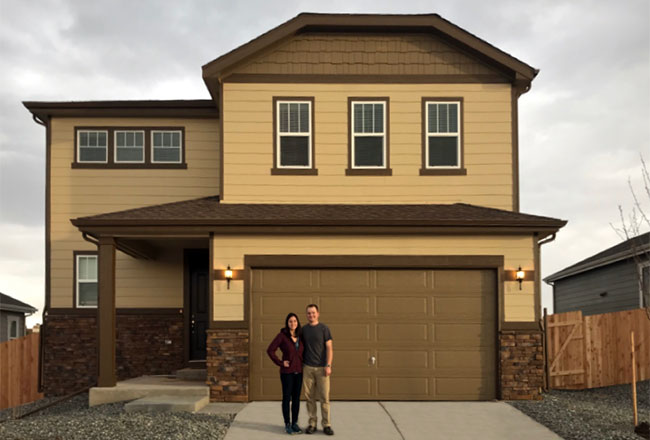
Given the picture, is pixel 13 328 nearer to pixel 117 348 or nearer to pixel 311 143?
pixel 117 348

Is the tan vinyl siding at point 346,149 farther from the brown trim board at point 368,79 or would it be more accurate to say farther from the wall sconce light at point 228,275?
the wall sconce light at point 228,275

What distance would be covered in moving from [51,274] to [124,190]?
2.59 m

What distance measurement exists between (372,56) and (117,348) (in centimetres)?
878

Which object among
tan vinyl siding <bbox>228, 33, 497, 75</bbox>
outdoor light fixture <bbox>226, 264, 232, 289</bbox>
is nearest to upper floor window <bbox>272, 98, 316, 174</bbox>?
tan vinyl siding <bbox>228, 33, 497, 75</bbox>

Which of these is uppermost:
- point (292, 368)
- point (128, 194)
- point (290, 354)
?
point (128, 194)

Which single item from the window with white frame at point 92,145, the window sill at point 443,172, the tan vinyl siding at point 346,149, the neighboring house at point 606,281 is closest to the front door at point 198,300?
the tan vinyl siding at point 346,149

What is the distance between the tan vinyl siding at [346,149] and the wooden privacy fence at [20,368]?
6634mm

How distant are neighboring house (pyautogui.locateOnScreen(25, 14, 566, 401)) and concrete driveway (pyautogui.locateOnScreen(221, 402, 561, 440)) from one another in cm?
79

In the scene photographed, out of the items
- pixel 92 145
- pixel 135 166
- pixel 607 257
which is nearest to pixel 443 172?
pixel 135 166

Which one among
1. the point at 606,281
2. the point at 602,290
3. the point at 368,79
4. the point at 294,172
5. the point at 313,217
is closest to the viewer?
the point at 313,217

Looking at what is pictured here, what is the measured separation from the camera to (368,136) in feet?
48.2

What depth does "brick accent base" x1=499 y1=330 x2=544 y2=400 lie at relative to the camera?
12742 millimetres

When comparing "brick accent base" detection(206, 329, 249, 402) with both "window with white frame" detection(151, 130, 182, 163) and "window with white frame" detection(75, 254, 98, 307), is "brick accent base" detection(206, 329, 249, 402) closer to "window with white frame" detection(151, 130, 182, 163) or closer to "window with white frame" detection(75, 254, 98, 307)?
"window with white frame" detection(75, 254, 98, 307)

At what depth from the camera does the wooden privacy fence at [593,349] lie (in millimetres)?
15172
